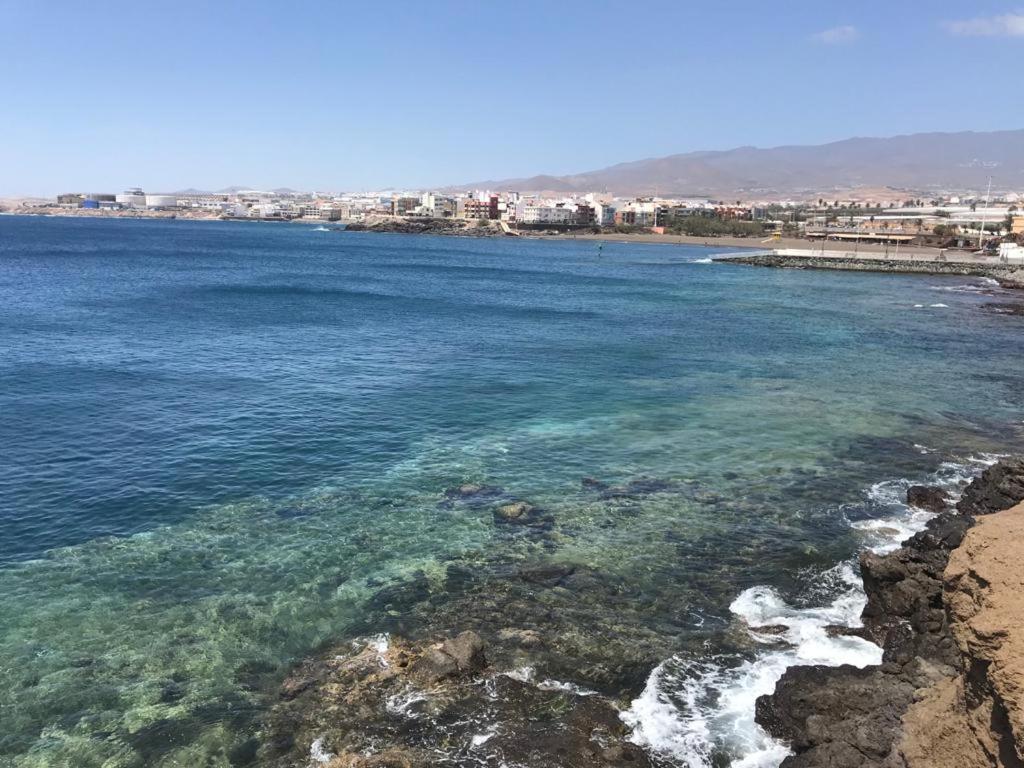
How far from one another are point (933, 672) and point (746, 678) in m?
2.77

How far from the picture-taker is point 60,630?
13422 mm

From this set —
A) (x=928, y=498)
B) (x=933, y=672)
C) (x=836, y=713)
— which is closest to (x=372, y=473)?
(x=836, y=713)

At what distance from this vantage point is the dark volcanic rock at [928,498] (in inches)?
739

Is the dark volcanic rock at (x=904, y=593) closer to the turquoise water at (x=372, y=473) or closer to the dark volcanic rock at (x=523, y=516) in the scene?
the turquoise water at (x=372, y=473)

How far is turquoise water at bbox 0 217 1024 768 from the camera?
12.8m

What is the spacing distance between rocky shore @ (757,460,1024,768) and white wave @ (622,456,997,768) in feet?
1.29

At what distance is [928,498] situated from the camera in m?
19.0

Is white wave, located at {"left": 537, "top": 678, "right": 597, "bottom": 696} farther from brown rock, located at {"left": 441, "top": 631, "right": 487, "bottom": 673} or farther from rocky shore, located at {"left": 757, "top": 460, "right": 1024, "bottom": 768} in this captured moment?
rocky shore, located at {"left": 757, "top": 460, "right": 1024, "bottom": 768}

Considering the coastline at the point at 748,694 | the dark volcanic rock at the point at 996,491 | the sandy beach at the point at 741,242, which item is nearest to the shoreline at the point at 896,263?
the sandy beach at the point at 741,242

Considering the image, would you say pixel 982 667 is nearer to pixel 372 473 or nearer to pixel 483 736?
pixel 483 736

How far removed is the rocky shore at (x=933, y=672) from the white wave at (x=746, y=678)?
1.29ft

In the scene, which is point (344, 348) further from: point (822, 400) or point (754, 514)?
point (754, 514)

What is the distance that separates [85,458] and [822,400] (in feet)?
89.4

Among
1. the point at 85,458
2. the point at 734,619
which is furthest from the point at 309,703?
the point at 85,458
